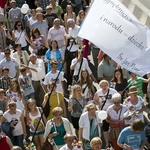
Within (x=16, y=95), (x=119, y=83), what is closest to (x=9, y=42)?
(x=16, y=95)

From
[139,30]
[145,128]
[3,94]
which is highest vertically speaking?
[139,30]

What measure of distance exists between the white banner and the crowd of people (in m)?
1.19

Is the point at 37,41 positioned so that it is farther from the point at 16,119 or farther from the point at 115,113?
the point at 115,113

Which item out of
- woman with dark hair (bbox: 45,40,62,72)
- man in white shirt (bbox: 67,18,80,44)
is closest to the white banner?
woman with dark hair (bbox: 45,40,62,72)

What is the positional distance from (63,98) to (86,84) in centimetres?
59

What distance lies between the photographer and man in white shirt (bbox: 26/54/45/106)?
1387cm

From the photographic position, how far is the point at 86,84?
12570mm

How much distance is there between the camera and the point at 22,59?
14727mm

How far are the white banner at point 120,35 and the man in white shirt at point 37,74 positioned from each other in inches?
151

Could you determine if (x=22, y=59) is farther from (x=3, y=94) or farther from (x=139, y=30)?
(x=139, y=30)

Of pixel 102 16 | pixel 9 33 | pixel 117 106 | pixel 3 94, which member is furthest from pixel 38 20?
pixel 102 16

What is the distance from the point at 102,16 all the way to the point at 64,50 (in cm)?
528

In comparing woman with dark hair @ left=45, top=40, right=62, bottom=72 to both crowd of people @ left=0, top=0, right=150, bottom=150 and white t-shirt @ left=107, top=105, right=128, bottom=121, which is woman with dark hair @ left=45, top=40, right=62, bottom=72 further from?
white t-shirt @ left=107, top=105, right=128, bottom=121

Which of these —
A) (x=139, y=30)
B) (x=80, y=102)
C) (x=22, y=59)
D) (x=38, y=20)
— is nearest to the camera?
(x=139, y=30)
